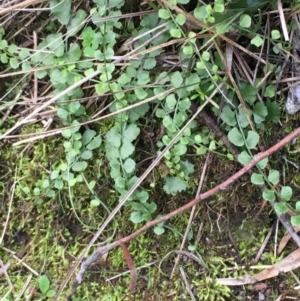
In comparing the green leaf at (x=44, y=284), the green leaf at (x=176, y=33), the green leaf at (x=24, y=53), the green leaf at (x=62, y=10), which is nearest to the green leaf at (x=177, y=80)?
the green leaf at (x=176, y=33)

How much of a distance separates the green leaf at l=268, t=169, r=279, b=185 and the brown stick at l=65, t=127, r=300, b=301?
0.18 feet

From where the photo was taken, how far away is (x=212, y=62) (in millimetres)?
1572

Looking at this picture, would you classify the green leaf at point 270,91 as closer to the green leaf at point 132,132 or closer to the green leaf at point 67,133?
the green leaf at point 132,132

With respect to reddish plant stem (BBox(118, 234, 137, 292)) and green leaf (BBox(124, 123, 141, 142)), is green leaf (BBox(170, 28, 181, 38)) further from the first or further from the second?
reddish plant stem (BBox(118, 234, 137, 292))

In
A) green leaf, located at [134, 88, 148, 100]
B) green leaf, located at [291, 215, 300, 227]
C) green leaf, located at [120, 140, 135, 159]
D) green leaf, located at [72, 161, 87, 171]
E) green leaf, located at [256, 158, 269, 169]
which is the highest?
green leaf, located at [134, 88, 148, 100]

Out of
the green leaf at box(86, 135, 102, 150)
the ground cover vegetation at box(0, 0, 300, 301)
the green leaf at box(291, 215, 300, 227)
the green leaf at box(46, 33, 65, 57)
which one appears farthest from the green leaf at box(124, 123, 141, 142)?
the green leaf at box(291, 215, 300, 227)

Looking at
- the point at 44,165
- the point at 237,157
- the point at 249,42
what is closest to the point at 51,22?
the point at 44,165

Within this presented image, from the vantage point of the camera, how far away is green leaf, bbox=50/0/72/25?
1667 mm

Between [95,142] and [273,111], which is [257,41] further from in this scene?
[95,142]

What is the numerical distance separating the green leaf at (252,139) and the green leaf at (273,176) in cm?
10

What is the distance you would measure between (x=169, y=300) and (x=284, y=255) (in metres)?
0.42

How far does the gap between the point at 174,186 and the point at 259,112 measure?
1.21 feet

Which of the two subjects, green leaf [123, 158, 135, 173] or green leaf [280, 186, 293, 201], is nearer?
green leaf [280, 186, 293, 201]

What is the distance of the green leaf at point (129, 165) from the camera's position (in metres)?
1.61
